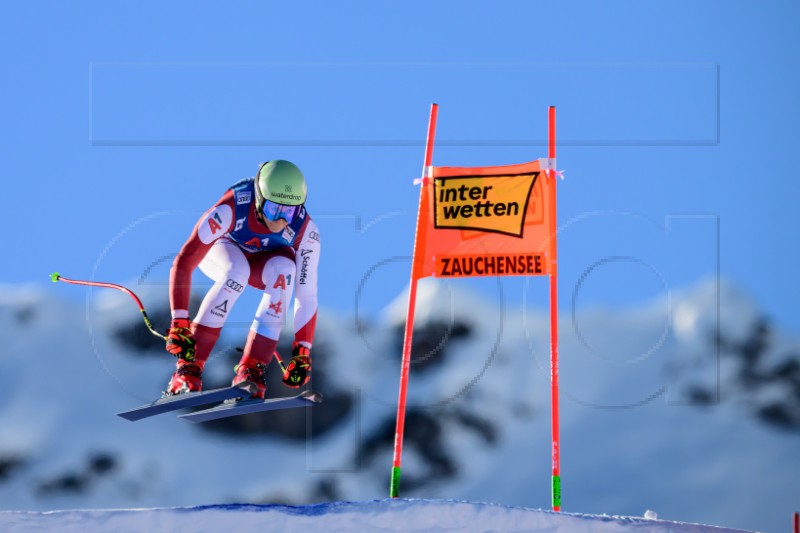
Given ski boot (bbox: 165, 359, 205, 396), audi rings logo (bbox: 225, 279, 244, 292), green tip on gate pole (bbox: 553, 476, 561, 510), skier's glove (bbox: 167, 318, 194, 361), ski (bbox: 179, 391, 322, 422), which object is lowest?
green tip on gate pole (bbox: 553, 476, 561, 510)

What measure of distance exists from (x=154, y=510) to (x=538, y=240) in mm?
5076

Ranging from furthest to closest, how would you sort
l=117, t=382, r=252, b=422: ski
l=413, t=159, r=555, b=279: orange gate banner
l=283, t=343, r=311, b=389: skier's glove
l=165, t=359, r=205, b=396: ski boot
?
l=413, t=159, r=555, b=279: orange gate banner, l=283, t=343, r=311, b=389: skier's glove, l=165, t=359, r=205, b=396: ski boot, l=117, t=382, r=252, b=422: ski

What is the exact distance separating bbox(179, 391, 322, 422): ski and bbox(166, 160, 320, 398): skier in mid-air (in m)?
0.18

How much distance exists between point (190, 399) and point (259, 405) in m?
0.63

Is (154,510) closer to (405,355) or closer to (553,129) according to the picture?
(405,355)

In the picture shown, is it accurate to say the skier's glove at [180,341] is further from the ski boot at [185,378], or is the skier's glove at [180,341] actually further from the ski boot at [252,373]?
the ski boot at [252,373]

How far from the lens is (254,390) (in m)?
12.0

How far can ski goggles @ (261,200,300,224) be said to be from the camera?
12.3 metres

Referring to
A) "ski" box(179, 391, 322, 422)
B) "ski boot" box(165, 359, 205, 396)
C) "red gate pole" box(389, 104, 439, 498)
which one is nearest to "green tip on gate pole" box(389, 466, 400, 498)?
"red gate pole" box(389, 104, 439, 498)

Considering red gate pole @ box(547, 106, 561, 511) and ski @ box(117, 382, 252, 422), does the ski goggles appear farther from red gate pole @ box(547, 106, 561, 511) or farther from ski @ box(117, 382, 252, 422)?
red gate pole @ box(547, 106, 561, 511)

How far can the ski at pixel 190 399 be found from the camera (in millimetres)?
11922

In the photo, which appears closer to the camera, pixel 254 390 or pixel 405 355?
pixel 254 390

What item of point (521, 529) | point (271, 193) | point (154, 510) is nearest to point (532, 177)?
point (271, 193)

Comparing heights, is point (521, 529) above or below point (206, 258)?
below
